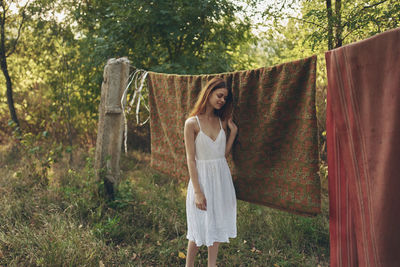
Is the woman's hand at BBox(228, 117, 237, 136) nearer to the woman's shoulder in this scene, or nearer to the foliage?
the woman's shoulder

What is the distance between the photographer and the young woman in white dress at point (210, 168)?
2.34 metres

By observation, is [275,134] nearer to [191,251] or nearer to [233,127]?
[233,127]

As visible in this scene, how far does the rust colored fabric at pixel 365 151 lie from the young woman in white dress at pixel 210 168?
0.86m

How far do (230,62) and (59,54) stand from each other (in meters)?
4.10

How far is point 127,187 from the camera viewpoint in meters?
4.12

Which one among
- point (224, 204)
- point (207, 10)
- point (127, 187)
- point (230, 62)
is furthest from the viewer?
point (230, 62)

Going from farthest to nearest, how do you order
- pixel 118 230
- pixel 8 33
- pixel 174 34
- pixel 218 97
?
1. pixel 8 33
2. pixel 174 34
3. pixel 118 230
4. pixel 218 97

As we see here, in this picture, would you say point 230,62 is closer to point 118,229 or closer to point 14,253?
point 118,229

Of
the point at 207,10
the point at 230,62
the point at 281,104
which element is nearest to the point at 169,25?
the point at 207,10

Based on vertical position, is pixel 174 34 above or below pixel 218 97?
above

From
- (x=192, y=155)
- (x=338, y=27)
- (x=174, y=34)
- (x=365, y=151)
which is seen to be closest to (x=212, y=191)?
(x=192, y=155)

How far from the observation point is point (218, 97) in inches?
90.6

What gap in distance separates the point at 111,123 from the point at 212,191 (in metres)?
1.80

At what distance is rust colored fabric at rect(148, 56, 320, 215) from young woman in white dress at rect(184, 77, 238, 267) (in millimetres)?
107
